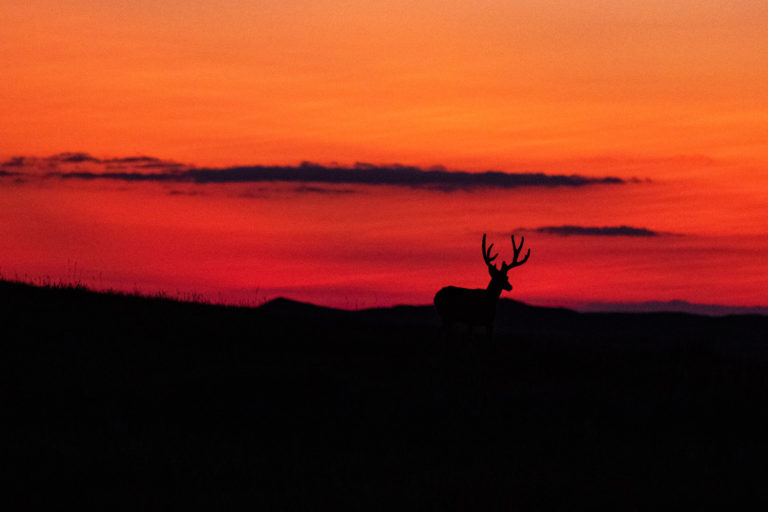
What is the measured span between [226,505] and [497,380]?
10856mm

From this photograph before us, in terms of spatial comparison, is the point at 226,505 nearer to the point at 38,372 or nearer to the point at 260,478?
the point at 260,478

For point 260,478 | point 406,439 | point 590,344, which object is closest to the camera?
point 260,478

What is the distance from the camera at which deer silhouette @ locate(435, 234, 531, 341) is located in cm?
2652

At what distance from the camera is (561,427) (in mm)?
20188

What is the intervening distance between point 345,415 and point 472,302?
712cm

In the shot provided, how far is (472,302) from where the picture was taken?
87.0 ft

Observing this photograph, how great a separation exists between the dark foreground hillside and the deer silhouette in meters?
0.71

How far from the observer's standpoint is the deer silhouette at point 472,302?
2652 cm

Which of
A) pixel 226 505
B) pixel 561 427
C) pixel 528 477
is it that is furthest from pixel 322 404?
pixel 226 505

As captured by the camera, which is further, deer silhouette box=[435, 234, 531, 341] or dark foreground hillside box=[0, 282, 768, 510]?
deer silhouette box=[435, 234, 531, 341]

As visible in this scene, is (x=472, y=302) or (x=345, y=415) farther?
(x=472, y=302)

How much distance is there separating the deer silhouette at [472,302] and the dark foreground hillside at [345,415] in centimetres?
71

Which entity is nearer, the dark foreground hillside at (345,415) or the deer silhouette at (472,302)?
the dark foreground hillside at (345,415)

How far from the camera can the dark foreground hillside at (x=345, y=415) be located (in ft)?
48.5
